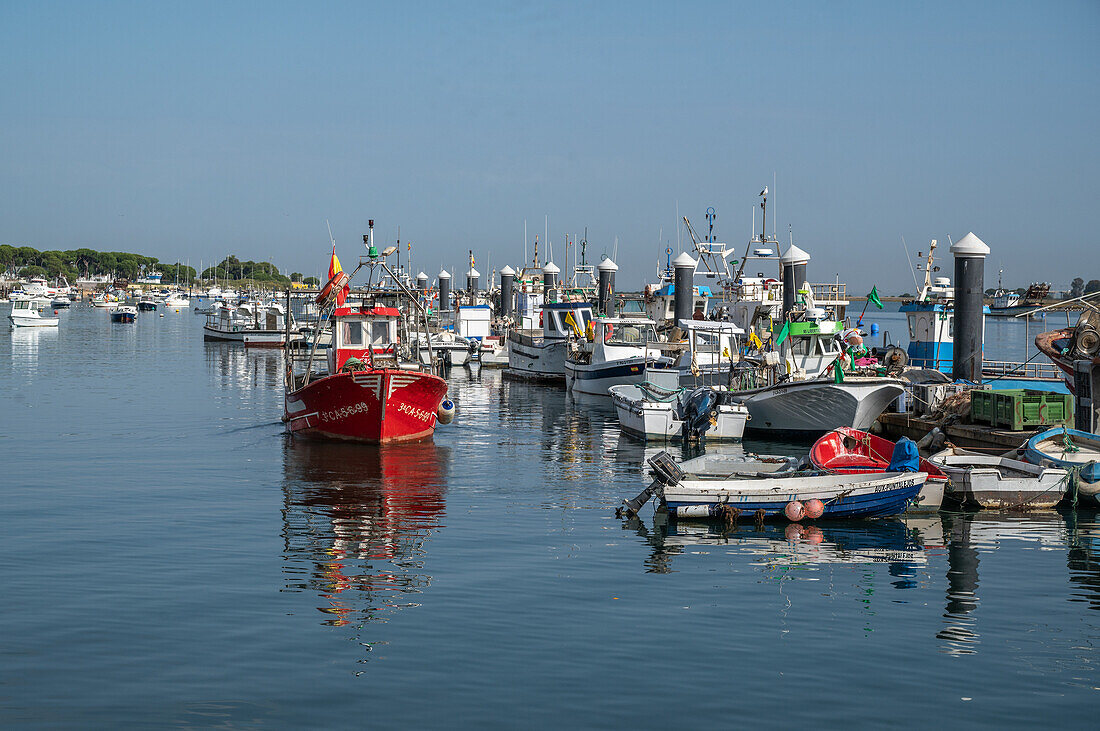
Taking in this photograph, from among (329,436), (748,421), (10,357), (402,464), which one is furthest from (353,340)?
(10,357)

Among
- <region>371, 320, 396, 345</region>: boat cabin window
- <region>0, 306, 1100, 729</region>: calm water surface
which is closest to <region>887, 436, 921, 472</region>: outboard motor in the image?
<region>0, 306, 1100, 729</region>: calm water surface

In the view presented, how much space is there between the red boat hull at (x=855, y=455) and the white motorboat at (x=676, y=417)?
7861 mm

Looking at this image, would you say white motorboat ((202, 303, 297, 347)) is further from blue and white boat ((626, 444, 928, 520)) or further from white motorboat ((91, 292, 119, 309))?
white motorboat ((91, 292, 119, 309))

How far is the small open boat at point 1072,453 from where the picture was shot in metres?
20.4

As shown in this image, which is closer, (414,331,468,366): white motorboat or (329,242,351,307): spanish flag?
(329,242,351,307): spanish flag

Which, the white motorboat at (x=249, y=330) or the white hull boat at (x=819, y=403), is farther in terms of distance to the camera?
the white motorboat at (x=249, y=330)

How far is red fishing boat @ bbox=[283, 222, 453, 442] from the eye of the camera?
2733 cm

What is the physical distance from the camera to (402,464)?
25.8 metres

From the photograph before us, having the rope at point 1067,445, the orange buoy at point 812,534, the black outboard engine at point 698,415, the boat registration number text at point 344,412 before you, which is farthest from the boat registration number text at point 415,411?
the rope at point 1067,445

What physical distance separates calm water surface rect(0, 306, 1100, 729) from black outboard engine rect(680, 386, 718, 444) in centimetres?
695

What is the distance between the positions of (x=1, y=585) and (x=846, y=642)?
1112cm

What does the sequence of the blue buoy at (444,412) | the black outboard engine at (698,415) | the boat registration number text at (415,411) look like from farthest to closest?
1. the black outboard engine at (698,415)
2. the blue buoy at (444,412)
3. the boat registration number text at (415,411)

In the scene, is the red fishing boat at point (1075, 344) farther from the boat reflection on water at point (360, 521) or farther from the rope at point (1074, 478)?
the boat reflection on water at point (360, 521)

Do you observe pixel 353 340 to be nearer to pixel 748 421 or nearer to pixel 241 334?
pixel 748 421
